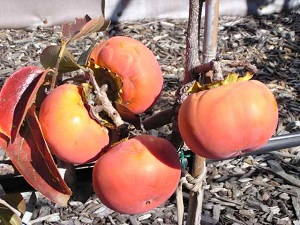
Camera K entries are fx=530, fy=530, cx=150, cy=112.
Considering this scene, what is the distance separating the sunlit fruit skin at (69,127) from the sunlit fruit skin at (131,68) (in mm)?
48

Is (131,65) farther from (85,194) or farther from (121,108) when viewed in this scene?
(85,194)

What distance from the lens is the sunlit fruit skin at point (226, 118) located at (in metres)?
0.48

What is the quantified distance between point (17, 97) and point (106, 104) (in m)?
0.08

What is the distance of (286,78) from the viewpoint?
94.3 inches

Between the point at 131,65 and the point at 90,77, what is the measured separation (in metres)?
0.05

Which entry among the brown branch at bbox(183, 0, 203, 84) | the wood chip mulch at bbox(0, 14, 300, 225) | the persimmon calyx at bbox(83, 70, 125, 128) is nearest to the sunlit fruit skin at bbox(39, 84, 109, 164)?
the persimmon calyx at bbox(83, 70, 125, 128)

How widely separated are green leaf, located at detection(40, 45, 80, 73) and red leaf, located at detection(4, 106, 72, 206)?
2.6 inches

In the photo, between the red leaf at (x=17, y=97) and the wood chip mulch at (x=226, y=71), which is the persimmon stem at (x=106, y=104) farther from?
the wood chip mulch at (x=226, y=71)

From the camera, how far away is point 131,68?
1.75 ft

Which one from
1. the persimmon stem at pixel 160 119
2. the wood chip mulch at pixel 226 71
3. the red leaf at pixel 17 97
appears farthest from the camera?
the wood chip mulch at pixel 226 71

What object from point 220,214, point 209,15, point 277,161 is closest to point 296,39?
point 277,161

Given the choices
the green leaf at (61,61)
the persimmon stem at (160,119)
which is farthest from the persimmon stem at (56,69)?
the persimmon stem at (160,119)

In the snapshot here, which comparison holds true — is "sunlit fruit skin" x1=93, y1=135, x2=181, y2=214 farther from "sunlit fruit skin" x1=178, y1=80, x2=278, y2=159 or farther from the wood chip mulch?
the wood chip mulch

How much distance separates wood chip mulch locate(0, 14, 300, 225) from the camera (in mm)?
1691
